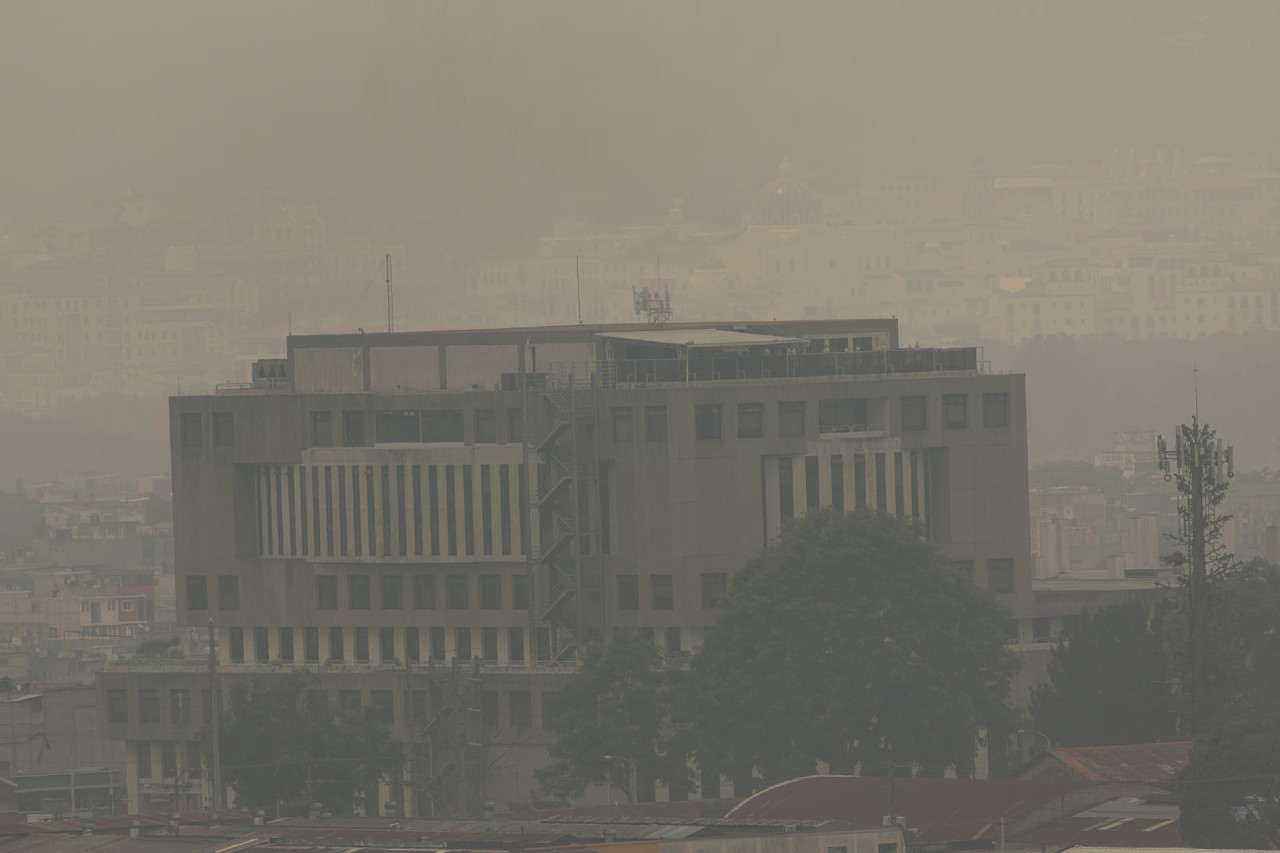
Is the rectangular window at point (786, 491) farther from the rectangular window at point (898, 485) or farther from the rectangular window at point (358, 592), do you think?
the rectangular window at point (358, 592)

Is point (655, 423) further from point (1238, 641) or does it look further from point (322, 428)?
point (1238, 641)

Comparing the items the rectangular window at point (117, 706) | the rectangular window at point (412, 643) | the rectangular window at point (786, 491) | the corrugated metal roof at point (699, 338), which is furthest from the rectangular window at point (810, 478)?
the rectangular window at point (117, 706)

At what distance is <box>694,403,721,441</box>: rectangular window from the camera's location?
125 meters

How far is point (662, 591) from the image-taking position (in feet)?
411

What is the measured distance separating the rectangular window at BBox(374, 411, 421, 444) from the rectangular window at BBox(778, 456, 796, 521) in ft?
60.6

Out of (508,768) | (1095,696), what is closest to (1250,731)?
(1095,696)

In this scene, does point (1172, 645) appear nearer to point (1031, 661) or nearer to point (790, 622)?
point (790, 622)

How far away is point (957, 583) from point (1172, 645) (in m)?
13.8

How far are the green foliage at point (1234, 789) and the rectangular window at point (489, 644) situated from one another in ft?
204

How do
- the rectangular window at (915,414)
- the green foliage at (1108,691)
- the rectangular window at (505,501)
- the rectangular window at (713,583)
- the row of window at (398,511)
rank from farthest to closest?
1. the rectangular window at (915,414)
2. the row of window at (398,511)
3. the rectangular window at (505,501)
4. the rectangular window at (713,583)
5. the green foliage at (1108,691)

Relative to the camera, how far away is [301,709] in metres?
101

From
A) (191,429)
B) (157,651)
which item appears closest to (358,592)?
(191,429)

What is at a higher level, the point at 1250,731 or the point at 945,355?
the point at 945,355

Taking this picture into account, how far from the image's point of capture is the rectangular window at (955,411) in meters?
130
